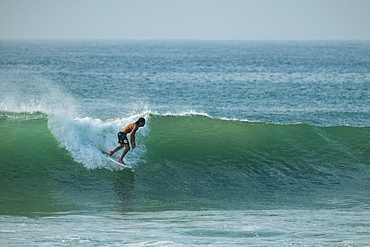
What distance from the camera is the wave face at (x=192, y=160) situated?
1040cm

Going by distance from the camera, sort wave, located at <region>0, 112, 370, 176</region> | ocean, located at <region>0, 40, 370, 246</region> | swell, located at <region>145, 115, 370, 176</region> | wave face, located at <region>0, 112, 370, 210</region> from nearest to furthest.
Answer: ocean, located at <region>0, 40, 370, 246</region> < wave face, located at <region>0, 112, 370, 210</region> < wave, located at <region>0, 112, 370, 176</region> < swell, located at <region>145, 115, 370, 176</region>

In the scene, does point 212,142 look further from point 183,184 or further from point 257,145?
point 183,184

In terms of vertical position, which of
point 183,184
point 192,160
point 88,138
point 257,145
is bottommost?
point 183,184

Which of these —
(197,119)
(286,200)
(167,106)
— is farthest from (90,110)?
(286,200)

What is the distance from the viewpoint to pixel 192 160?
1255 cm

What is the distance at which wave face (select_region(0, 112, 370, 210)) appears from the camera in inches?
409

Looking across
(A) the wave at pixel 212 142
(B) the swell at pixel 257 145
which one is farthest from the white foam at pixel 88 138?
(B) the swell at pixel 257 145

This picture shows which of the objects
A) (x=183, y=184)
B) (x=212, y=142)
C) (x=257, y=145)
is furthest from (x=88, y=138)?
(x=257, y=145)

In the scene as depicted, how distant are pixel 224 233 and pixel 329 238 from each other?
1603mm

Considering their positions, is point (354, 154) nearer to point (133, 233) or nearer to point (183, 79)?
point (133, 233)

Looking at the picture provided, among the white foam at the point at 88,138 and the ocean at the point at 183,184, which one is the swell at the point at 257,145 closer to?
the ocean at the point at 183,184

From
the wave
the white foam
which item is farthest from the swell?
the white foam

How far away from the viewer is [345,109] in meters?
25.6

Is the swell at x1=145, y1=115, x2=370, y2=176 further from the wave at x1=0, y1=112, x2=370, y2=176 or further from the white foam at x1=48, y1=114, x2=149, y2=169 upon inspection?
the white foam at x1=48, y1=114, x2=149, y2=169
